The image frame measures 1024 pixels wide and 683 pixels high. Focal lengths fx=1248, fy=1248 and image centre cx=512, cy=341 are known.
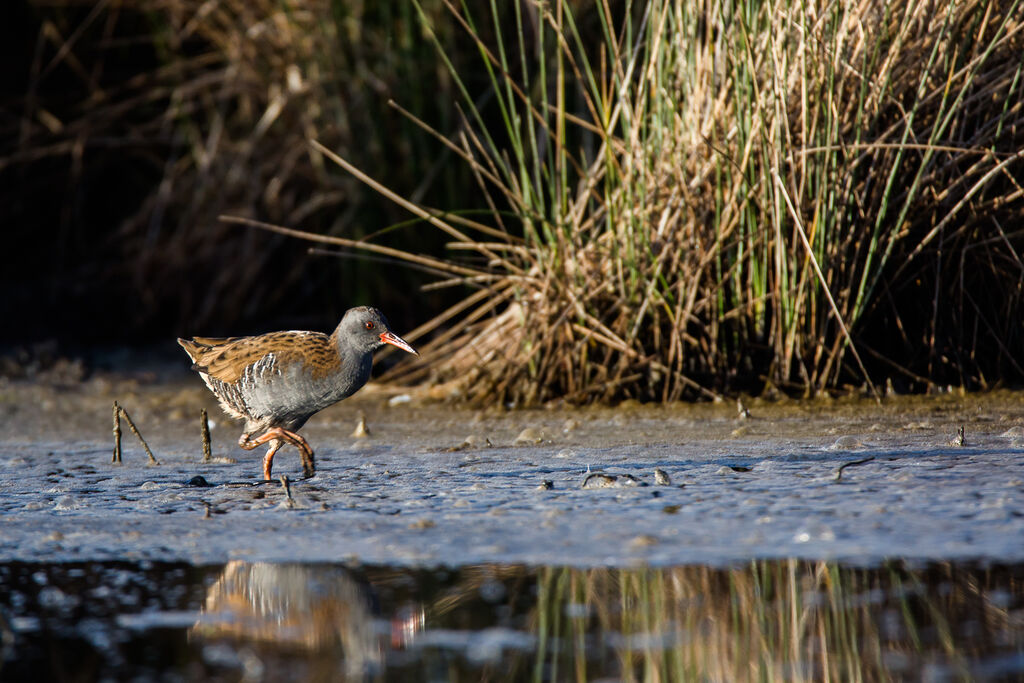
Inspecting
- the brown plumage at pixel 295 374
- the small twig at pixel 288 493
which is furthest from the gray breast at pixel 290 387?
the small twig at pixel 288 493

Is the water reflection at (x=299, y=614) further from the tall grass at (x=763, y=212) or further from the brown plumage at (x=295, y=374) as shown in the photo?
the tall grass at (x=763, y=212)

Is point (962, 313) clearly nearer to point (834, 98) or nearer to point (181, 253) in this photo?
point (834, 98)

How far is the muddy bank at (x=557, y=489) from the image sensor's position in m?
2.91

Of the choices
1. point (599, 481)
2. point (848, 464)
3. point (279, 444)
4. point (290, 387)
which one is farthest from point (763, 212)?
point (279, 444)

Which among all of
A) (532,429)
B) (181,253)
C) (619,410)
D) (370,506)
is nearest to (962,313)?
(619,410)

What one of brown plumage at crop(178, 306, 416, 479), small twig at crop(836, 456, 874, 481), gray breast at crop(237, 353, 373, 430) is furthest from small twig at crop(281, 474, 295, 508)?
small twig at crop(836, 456, 874, 481)

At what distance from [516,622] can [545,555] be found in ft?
1.46

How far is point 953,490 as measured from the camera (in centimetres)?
328

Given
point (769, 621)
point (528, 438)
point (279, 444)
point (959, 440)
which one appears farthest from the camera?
point (528, 438)

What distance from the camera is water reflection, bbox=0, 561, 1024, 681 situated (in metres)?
2.17

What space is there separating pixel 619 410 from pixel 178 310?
3372 mm

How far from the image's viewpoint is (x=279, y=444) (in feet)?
13.5

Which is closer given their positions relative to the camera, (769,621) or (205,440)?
(769,621)

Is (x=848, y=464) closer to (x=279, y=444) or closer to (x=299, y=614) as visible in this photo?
(x=299, y=614)
